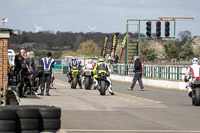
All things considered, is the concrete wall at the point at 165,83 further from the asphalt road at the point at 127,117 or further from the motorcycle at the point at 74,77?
the asphalt road at the point at 127,117

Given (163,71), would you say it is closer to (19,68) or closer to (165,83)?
(165,83)

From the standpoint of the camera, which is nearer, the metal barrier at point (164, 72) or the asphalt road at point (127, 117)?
the asphalt road at point (127, 117)

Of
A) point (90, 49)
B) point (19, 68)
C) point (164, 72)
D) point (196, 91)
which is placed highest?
point (90, 49)

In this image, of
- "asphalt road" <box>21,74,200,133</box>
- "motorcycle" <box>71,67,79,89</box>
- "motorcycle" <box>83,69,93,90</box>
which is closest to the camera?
"asphalt road" <box>21,74,200,133</box>

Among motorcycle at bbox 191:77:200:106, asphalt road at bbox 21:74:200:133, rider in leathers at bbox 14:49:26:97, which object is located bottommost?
asphalt road at bbox 21:74:200:133

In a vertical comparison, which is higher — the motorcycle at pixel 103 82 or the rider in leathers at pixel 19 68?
the rider in leathers at pixel 19 68

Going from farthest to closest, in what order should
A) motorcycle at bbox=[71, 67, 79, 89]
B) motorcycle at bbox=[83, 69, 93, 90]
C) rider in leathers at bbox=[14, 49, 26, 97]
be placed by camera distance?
motorcycle at bbox=[71, 67, 79, 89] → motorcycle at bbox=[83, 69, 93, 90] → rider in leathers at bbox=[14, 49, 26, 97]

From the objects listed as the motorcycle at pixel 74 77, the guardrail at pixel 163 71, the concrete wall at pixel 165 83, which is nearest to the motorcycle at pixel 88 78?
the motorcycle at pixel 74 77

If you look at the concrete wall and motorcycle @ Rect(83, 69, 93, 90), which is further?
the concrete wall

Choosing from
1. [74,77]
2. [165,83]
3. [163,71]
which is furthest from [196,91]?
[163,71]

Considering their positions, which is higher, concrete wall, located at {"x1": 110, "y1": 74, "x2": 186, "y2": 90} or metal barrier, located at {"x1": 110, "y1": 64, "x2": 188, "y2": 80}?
metal barrier, located at {"x1": 110, "y1": 64, "x2": 188, "y2": 80}

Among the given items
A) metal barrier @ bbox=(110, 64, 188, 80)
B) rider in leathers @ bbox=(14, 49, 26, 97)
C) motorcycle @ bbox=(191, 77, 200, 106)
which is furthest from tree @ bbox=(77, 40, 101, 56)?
motorcycle @ bbox=(191, 77, 200, 106)

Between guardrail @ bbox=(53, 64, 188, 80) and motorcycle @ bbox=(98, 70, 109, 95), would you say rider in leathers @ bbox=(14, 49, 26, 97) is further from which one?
guardrail @ bbox=(53, 64, 188, 80)

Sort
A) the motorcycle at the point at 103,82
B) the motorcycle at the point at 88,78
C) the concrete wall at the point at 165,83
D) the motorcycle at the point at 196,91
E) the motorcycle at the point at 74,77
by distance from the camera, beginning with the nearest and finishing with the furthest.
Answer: the motorcycle at the point at 196,91, the motorcycle at the point at 103,82, the motorcycle at the point at 88,78, the motorcycle at the point at 74,77, the concrete wall at the point at 165,83
